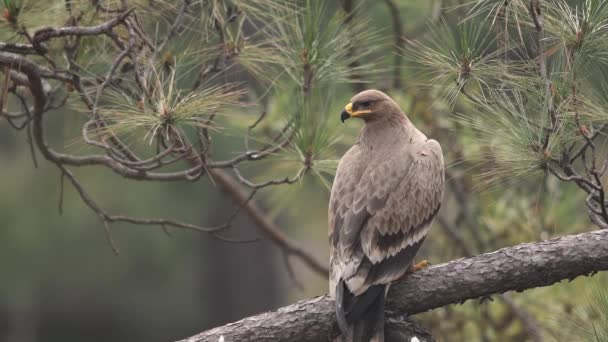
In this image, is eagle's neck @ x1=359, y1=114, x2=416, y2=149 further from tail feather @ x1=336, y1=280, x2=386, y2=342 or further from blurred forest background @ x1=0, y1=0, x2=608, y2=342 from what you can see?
tail feather @ x1=336, y1=280, x2=386, y2=342

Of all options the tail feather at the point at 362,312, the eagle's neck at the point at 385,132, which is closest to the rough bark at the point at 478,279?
the tail feather at the point at 362,312

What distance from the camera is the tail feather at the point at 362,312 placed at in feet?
11.0

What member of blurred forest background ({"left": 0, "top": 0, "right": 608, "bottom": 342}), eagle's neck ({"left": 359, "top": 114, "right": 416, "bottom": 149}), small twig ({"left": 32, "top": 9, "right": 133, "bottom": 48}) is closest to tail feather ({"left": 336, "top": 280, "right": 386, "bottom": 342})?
blurred forest background ({"left": 0, "top": 0, "right": 608, "bottom": 342})

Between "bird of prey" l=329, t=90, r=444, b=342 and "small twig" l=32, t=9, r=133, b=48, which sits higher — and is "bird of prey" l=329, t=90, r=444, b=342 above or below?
below

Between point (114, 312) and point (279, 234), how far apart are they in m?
8.64

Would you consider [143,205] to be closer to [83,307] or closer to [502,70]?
[83,307]

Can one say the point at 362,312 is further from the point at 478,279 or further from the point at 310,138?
the point at 310,138

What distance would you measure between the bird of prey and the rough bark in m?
0.10

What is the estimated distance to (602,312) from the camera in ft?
10.4

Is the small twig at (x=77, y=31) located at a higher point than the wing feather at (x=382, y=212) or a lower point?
higher

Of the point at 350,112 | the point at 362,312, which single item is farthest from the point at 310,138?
the point at 362,312

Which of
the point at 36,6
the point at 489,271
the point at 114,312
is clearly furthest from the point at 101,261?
the point at 489,271

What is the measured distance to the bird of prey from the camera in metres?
3.42

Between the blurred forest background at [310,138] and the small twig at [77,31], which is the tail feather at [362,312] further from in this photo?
the small twig at [77,31]
